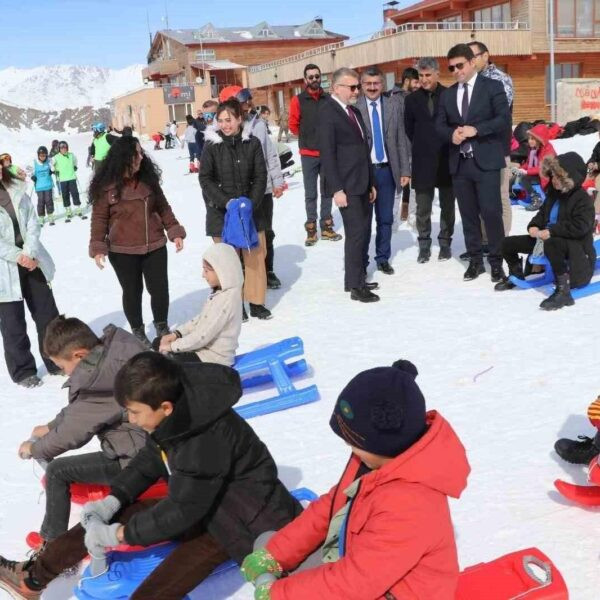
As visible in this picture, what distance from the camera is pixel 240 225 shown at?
597cm

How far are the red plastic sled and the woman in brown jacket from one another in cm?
394

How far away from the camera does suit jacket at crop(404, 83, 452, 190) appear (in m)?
7.11

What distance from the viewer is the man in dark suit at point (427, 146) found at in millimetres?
7074

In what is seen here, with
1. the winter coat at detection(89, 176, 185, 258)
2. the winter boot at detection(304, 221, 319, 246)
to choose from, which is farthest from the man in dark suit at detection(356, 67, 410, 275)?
the winter coat at detection(89, 176, 185, 258)

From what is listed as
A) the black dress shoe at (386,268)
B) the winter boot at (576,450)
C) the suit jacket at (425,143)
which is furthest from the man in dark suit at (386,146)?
the winter boot at (576,450)

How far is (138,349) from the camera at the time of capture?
3.09m

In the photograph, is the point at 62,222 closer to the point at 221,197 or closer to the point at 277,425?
the point at 221,197

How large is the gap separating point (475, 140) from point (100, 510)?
4.74 metres

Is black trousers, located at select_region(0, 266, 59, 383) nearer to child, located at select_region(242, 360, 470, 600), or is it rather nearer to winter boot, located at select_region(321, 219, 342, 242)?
child, located at select_region(242, 360, 470, 600)

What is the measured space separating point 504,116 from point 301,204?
613 centimetres

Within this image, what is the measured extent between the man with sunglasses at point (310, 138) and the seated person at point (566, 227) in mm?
3209

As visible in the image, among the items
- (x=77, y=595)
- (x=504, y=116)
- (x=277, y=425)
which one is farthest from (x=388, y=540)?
(x=504, y=116)

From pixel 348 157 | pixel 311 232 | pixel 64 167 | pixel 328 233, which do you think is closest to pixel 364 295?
pixel 348 157

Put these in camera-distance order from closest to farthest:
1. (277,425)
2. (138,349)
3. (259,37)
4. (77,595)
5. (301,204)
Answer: (77,595), (138,349), (277,425), (301,204), (259,37)
